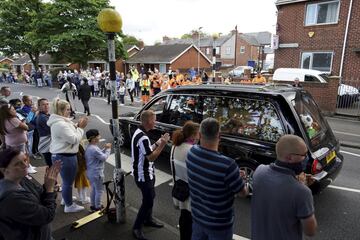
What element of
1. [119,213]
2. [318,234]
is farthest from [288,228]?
[119,213]

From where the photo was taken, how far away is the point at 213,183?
2314mm

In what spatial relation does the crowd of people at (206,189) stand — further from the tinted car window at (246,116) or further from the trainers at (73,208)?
the tinted car window at (246,116)

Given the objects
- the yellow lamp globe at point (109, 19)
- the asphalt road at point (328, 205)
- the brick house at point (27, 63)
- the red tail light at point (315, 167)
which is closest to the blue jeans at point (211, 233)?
the asphalt road at point (328, 205)

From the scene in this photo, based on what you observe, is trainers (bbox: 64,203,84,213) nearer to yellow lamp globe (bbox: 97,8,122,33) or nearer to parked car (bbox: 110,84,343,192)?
parked car (bbox: 110,84,343,192)

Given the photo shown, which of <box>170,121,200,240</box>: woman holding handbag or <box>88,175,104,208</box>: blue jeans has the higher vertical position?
<box>170,121,200,240</box>: woman holding handbag

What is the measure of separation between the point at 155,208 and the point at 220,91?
7.58 ft

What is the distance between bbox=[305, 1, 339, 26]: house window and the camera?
52.0 feet

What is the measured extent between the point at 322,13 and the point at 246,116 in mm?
15073

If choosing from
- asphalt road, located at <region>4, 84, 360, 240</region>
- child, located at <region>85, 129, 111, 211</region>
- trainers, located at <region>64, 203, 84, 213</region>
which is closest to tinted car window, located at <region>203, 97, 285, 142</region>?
asphalt road, located at <region>4, 84, 360, 240</region>

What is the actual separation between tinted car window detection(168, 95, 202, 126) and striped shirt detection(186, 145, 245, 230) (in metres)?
2.79

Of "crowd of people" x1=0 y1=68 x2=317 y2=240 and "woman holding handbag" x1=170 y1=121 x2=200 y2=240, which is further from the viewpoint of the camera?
"woman holding handbag" x1=170 y1=121 x2=200 y2=240

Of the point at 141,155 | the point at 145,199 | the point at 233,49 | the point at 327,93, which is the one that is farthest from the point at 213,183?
the point at 233,49

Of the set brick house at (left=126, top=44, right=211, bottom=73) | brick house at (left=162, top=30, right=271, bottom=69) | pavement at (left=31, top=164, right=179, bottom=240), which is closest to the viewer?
pavement at (left=31, top=164, right=179, bottom=240)

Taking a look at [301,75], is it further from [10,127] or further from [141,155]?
[10,127]
